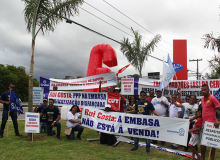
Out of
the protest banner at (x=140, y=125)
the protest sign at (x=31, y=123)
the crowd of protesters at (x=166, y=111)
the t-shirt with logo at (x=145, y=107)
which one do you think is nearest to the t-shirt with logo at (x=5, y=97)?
the crowd of protesters at (x=166, y=111)

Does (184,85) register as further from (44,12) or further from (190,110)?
(44,12)

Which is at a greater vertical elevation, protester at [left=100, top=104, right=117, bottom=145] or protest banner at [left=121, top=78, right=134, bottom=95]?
protest banner at [left=121, top=78, right=134, bottom=95]

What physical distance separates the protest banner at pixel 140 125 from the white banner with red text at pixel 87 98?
1.00 metres

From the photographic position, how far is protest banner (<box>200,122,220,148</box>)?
4711 mm

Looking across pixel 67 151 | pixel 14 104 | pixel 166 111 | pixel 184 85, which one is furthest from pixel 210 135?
pixel 14 104

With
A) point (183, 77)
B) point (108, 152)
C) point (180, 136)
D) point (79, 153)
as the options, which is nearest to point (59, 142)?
point (79, 153)

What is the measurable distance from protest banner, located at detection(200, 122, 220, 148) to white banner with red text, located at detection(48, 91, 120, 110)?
3.82 meters

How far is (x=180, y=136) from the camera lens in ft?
18.6

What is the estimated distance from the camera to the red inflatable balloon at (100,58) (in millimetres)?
12750

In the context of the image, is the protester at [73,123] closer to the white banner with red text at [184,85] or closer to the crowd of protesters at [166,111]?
the crowd of protesters at [166,111]

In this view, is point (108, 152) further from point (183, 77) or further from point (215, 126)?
point (183, 77)

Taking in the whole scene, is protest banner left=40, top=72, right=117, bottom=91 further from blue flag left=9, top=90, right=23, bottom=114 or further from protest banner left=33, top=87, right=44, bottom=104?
blue flag left=9, top=90, right=23, bottom=114

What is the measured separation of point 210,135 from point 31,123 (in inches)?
226

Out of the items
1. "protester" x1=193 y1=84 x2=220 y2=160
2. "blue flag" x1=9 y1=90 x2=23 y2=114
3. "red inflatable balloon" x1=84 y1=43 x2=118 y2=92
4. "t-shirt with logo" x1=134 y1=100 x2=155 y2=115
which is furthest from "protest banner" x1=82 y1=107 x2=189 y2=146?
"red inflatable balloon" x1=84 y1=43 x2=118 y2=92
